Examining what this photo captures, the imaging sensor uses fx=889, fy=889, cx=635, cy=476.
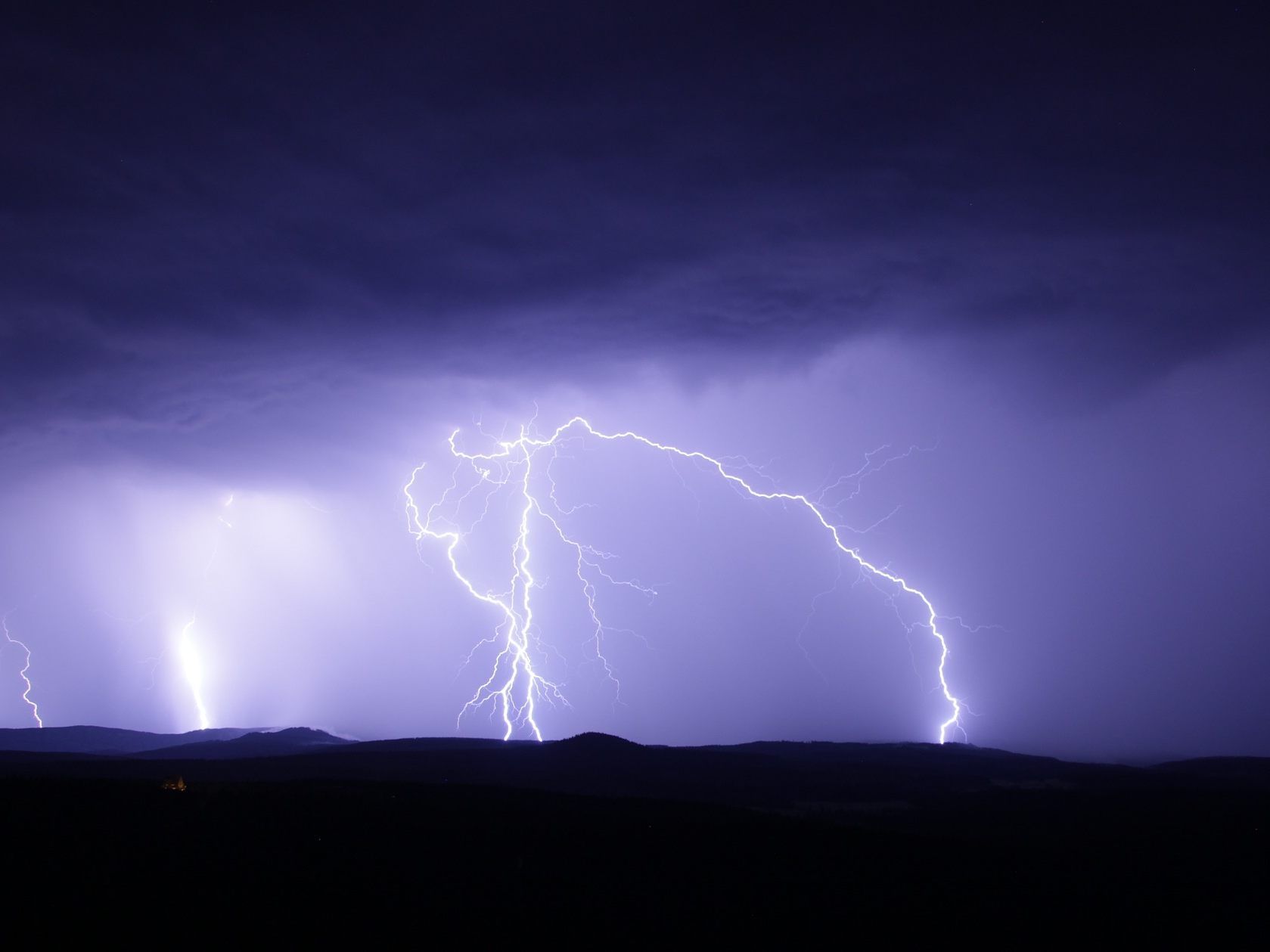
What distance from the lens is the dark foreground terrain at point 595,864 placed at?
28.7ft

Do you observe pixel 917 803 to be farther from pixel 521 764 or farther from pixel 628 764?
pixel 521 764

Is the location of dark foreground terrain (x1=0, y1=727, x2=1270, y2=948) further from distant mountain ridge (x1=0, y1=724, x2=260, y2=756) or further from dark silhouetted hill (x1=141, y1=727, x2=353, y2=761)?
distant mountain ridge (x1=0, y1=724, x2=260, y2=756)

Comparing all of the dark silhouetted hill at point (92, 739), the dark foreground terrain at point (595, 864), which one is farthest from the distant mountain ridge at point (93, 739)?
the dark foreground terrain at point (595, 864)

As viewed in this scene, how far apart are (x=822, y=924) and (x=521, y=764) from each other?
18.0 m

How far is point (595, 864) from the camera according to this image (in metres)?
11.4

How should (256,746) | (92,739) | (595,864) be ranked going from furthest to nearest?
(92,739) → (256,746) → (595,864)

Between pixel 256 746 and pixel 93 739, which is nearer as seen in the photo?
pixel 256 746

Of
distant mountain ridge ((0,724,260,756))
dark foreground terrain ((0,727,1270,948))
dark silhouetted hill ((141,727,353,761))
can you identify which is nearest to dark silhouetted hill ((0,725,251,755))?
distant mountain ridge ((0,724,260,756))

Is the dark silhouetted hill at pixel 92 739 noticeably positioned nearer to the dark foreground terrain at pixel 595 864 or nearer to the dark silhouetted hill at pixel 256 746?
the dark silhouetted hill at pixel 256 746

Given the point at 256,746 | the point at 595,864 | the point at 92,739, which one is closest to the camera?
the point at 595,864

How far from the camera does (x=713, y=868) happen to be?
459 inches

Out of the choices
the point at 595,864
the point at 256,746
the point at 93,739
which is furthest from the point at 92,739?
the point at 595,864

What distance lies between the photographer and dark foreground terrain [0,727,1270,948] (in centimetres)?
875

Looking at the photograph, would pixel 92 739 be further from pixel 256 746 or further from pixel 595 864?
pixel 595 864
